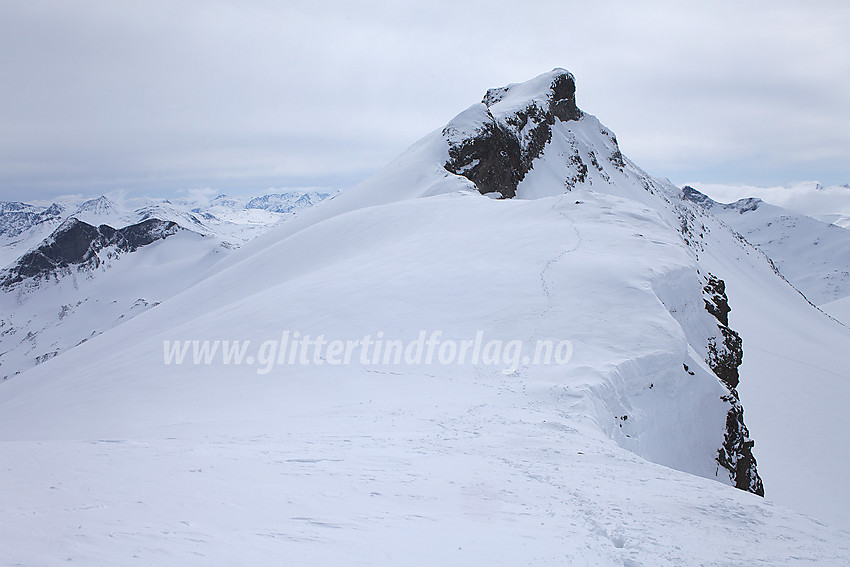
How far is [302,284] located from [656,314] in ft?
38.3

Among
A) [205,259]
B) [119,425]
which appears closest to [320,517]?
[119,425]

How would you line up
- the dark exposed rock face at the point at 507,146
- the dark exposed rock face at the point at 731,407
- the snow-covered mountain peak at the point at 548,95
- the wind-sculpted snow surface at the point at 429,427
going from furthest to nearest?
the snow-covered mountain peak at the point at 548,95
the dark exposed rock face at the point at 507,146
the dark exposed rock face at the point at 731,407
the wind-sculpted snow surface at the point at 429,427

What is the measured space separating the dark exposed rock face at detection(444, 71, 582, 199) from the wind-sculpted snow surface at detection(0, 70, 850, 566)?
2164cm

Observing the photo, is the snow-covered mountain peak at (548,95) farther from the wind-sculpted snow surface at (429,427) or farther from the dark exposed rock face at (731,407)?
the dark exposed rock face at (731,407)

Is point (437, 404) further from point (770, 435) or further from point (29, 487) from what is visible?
point (770, 435)

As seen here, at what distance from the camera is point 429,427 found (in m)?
7.87

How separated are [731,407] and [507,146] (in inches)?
1652

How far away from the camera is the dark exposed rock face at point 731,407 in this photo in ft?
38.4

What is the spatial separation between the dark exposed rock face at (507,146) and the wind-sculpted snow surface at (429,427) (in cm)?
2164

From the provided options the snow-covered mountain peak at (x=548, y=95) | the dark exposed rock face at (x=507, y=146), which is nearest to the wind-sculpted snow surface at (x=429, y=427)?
the dark exposed rock face at (x=507, y=146)

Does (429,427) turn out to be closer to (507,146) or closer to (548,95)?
(507,146)

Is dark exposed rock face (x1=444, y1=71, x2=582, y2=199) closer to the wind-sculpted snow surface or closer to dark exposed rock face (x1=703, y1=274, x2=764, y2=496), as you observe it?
the wind-sculpted snow surface

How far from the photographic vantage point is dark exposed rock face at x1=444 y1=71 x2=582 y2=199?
140 ft

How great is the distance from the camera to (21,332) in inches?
6944
